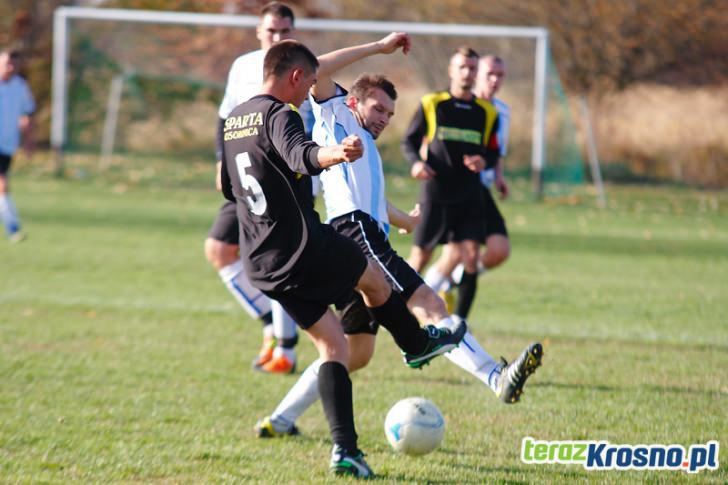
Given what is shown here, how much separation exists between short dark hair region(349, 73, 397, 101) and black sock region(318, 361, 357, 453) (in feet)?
4.80

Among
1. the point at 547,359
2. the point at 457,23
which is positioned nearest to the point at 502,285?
the point at 547,359

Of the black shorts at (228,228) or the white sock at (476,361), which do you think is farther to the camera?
the black shorts at (228,228)

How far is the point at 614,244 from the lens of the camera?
1437 cm

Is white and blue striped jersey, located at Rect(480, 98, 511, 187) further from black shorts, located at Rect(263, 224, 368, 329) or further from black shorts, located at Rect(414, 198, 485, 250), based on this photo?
black shorts, located at Rect(263, 224, 368, 329)

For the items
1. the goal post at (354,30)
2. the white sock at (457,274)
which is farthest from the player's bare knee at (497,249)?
the goal post at (354,30)

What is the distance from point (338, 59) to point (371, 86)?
32cm

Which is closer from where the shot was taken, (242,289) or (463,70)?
(242,289)

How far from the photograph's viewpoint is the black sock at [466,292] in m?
7.82

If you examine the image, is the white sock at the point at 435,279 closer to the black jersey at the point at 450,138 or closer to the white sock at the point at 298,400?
the black jersey at the point at 450,138

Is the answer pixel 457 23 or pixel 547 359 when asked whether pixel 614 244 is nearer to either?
pixel 547 359

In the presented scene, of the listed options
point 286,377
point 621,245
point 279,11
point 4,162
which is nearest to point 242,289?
point 286,377

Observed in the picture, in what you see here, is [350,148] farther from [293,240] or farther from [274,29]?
[274,29]

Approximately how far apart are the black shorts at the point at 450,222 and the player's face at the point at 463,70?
2.96 feet

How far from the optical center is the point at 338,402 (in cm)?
436
